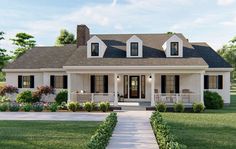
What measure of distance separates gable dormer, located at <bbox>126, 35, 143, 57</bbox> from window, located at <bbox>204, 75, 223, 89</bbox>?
676 cm

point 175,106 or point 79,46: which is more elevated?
point 79,46

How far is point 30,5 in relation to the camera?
75.6 feet

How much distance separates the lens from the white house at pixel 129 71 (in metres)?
23.8

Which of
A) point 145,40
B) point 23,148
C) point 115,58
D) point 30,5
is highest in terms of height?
point 30,5

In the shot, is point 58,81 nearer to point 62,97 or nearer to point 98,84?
point 62,97

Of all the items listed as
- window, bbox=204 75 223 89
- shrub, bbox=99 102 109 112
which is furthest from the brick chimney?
window, bbox=204 75 223 89

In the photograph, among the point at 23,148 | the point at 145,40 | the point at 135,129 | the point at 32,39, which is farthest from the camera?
the point at 32,39

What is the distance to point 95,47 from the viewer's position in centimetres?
2641

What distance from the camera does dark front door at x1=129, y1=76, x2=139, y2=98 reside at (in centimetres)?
2708

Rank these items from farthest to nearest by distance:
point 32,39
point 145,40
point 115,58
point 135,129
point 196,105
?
point 32,39
point 145,40
point 115,58
point 196,105
point 135,129

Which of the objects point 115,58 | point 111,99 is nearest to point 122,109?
point 111,99

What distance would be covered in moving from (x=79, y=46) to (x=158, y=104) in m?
11.4

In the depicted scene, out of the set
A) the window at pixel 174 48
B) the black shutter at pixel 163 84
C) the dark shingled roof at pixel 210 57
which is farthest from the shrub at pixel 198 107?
the dark shingled roof at pixel 210 57

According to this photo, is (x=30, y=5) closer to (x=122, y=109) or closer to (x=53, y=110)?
(x=53, y=110)
